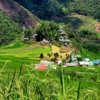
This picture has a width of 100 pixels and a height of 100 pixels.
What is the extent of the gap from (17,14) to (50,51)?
33.8m

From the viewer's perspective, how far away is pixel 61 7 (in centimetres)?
10219

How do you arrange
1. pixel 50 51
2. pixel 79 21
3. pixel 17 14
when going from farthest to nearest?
pixel 79 21
pixel 17 14
pixel 50 51

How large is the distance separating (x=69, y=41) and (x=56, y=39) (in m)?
2.29

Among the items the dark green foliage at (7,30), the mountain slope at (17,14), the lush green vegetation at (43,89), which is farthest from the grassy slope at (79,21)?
the lush green vegetation at (43,89)

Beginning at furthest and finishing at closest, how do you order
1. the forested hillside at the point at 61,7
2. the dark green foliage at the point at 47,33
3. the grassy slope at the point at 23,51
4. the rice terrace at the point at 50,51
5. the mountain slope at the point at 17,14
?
the forested hillside at the point at 61,7, the mountain slope at the point at 17,14, the dark green foliage at the point at 47,33, the grassy slope at the point at 23,51, the rice terrace at the point at 50,51

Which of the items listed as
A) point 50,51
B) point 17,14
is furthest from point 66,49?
point 17,14

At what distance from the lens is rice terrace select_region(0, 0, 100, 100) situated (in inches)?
141

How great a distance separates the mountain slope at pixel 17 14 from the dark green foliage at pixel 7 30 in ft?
11.4

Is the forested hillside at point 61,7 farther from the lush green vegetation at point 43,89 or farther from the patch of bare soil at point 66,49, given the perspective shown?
the lush green vegetation at point 43,89

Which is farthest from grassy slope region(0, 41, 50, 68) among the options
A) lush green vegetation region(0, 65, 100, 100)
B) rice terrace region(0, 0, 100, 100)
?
lush green vegetation region(0, 65, 100, 100)

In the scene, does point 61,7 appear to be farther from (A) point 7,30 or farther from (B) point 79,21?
(A) point 7,30

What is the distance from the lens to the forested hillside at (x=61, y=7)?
97.6 m

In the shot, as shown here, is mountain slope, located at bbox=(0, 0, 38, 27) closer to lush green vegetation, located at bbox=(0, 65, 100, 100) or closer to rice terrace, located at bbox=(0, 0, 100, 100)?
rice terrace, located at bbox=(0, 0, 100, 100)

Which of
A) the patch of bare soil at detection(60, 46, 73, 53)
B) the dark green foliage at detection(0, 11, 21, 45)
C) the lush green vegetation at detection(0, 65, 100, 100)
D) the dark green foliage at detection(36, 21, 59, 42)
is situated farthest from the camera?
the dark green foliage at detection(0, 11, 21, 45)
